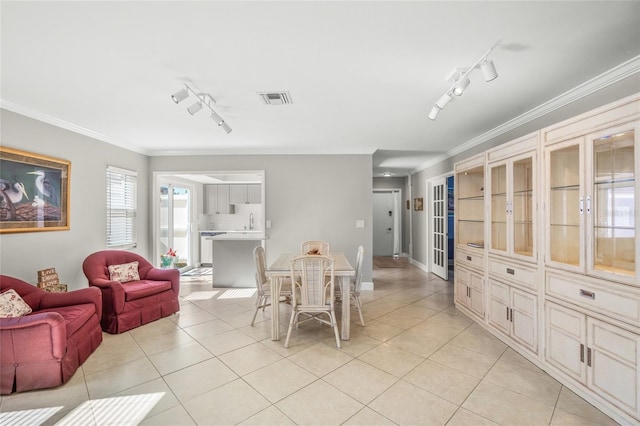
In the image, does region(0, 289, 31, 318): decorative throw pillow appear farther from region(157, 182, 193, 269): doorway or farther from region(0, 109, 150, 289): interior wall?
region(157, 182, 193, 269): doorway

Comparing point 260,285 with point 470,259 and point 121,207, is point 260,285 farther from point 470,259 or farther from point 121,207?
point 121,207

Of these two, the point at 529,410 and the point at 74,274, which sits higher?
the point at 74,274

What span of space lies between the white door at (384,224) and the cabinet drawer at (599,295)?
6.36 meters

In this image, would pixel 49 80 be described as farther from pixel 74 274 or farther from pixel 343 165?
pixel 343 165

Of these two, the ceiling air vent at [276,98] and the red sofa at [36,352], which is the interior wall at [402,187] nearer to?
the ceiling air vent at [276,98]

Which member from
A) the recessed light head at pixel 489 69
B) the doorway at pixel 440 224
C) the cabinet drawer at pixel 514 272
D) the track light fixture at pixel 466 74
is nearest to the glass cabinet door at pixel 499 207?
the cabinet drawer at pixel 514 272

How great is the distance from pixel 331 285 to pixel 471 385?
1.42 m

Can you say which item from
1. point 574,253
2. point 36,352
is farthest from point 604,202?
point 36,352

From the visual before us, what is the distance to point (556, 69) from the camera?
2225 millimetres

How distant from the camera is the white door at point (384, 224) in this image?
8.70 m

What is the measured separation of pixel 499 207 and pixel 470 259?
804 mm

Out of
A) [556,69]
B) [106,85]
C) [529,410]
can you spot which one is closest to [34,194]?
[106,85]

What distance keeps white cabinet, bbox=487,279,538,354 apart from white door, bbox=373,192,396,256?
553cm

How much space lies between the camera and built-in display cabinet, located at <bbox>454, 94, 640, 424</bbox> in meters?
1.81
